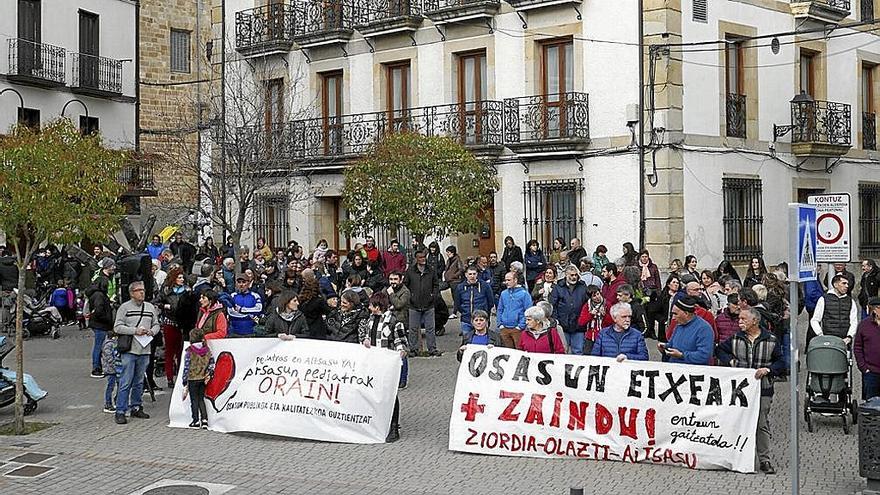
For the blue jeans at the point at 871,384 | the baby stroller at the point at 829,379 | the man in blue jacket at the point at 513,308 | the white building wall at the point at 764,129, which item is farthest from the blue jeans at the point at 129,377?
the white building wall at the point at 764,129

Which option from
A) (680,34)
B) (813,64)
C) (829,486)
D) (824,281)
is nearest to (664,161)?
(680,34)

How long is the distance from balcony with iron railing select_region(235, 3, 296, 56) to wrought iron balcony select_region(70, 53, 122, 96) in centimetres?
695

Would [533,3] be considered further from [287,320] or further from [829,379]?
[829,379]

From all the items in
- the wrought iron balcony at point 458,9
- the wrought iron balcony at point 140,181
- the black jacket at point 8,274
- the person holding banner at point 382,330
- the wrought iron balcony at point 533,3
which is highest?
the wrought iron balcony at point 458,9

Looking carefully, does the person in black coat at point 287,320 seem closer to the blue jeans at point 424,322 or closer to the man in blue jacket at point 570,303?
the man in blue jacket at point 570,303

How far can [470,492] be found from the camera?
9.91 meters

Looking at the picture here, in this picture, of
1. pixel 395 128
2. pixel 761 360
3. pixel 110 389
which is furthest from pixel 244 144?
pixel 761 360

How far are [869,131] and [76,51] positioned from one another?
23.5m

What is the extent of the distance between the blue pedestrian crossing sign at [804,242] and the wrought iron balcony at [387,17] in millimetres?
18881

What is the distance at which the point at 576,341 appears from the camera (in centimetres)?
1623

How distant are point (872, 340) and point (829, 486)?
6.97ft

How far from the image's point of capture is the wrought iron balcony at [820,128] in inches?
1025

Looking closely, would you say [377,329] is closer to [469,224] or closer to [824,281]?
[469,224]

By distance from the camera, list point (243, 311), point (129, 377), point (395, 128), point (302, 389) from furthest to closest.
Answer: point (395, 128) < point (243, 311) < point (129, 377) < point (302, 389)
